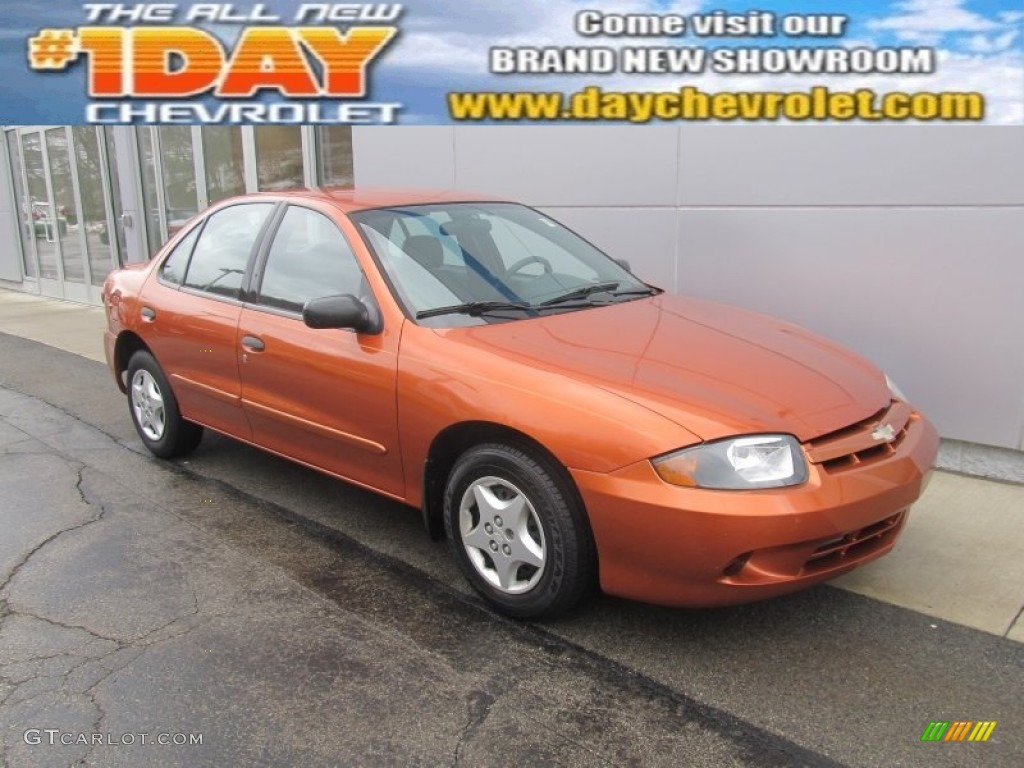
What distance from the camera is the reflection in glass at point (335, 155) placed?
896cm

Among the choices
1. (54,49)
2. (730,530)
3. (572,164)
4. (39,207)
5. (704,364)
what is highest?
(54,49)

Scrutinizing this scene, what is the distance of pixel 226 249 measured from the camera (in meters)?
4.64

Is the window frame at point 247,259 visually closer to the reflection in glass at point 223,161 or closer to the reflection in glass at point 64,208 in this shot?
the reflection in glass at point 223,161

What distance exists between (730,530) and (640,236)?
3924 mm

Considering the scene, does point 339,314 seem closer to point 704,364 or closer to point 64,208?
point 704,364

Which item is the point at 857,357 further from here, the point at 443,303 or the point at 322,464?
the point at 322,464

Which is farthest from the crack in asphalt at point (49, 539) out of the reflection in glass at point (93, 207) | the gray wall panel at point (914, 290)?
the reflection in glass at point (93, 207)

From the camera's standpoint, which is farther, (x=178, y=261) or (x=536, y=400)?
(x=178, y=261)

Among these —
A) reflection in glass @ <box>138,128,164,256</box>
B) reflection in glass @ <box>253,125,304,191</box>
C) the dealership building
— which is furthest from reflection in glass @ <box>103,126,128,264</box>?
the dealership building

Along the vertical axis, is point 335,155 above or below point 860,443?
above

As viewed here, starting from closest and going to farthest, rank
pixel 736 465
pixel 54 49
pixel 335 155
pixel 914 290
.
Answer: pixel 736 465 → pixel 914 290 → pixel 335 155 → pixel 54 49

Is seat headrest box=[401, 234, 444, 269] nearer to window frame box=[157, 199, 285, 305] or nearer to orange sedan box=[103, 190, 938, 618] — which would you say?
orange sedan box=[103, 190, 938, 618]

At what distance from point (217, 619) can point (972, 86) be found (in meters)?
5.07

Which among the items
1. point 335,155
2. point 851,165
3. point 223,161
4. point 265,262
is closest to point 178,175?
point 223,161
